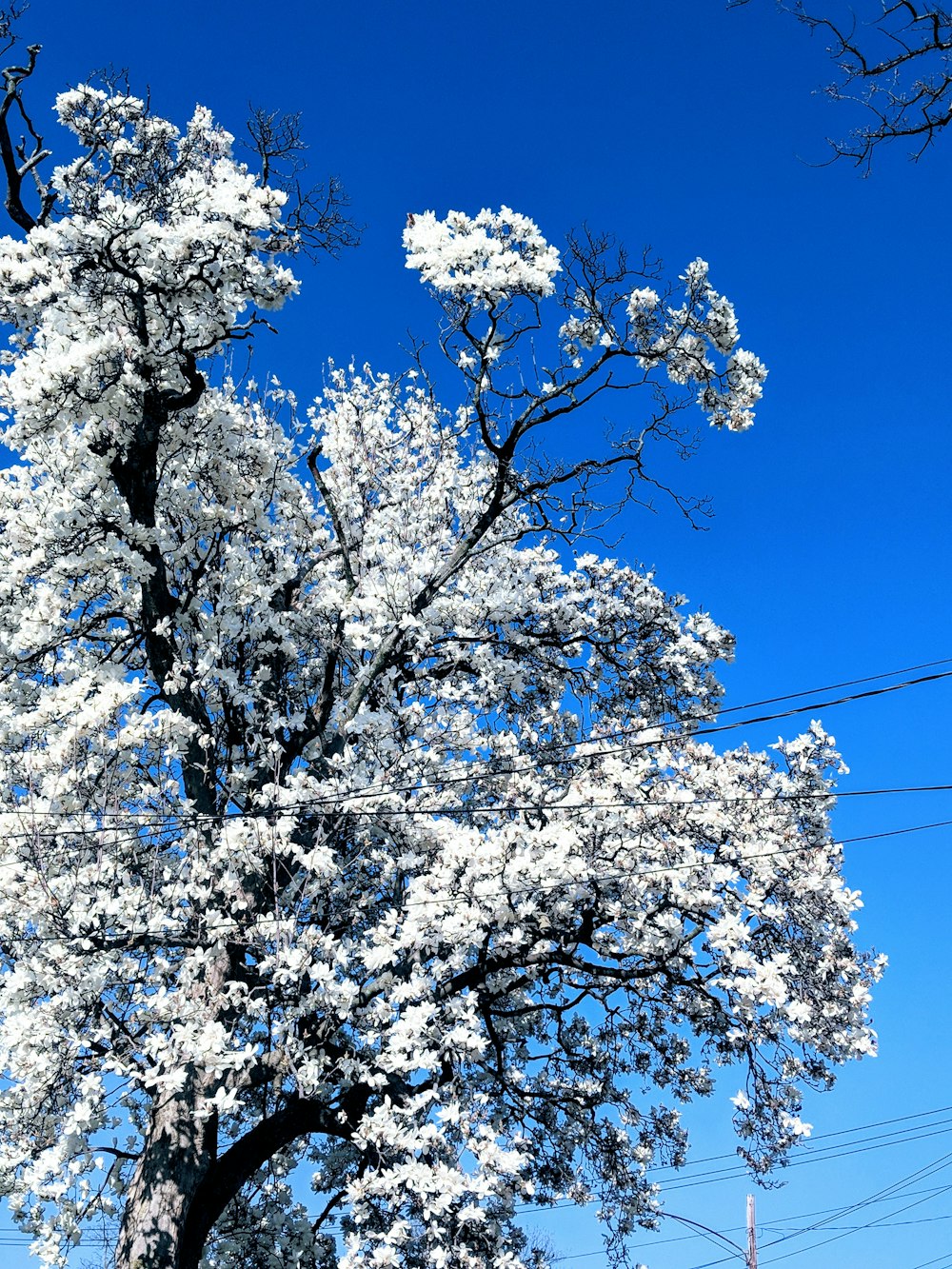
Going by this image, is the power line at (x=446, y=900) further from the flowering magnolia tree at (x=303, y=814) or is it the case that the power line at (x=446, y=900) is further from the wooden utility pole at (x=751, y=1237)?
the wooden utility pole at (x=751, y=1237)

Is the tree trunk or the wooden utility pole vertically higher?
the wooden utility pole

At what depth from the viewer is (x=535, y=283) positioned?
10641 millimetres

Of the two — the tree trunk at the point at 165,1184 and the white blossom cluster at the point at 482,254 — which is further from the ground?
the white blossom cluster at the point at 482,254

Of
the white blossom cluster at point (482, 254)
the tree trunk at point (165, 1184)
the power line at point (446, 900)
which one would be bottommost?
the tree trunk at point (165, 1184)

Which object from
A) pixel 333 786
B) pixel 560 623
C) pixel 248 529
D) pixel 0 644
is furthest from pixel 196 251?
pixel 560 623

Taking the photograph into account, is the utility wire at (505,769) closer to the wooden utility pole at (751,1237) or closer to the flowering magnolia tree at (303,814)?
the flowering magnolia tree at (303,814)

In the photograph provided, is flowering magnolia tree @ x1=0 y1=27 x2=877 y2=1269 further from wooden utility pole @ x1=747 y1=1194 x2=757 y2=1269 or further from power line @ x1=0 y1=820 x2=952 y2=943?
wooden utility pole @ x1=747 y1=1194 x2=757 y2=1269

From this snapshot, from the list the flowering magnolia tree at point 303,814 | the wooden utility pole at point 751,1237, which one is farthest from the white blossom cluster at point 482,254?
the wooden utility pole at point 751,1237

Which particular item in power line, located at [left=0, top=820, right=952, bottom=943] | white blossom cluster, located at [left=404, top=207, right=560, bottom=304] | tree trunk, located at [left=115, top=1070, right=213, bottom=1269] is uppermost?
white blossom cluster, located at [left=404, top=207, right=560, bottom=304]

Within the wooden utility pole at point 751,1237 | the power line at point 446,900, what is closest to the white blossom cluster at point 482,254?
the power line at point 446,900

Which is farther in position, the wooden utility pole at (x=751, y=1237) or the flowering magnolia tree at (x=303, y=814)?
the wooden utility pole at (x=751, y=1237)

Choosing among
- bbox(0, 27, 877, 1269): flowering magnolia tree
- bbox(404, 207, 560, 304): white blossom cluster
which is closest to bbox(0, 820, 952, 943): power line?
bbox(0, 27, 877, 1269): flowering magnolia tree

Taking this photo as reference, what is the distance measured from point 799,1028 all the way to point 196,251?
349 inches

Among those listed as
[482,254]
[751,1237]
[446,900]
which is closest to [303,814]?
[446,900]
